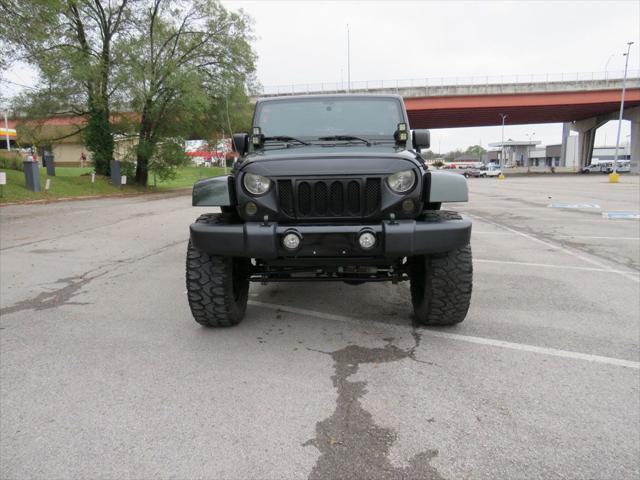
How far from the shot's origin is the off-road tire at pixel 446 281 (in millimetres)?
3631

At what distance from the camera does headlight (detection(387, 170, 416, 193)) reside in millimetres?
3434

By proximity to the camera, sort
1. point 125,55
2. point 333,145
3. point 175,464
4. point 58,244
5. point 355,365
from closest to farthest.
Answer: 1. point 175,464
2. point 355,365
3. point 333,145
4. point 58,244
5. point 125,55

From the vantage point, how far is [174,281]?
5.85m

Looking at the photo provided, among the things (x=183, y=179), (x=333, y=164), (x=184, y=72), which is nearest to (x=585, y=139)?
(x=183, y=179)

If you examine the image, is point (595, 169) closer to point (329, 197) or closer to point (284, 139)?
point (284, 139)

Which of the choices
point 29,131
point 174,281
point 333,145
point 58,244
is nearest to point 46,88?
point 29,131

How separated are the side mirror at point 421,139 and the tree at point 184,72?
21.7m

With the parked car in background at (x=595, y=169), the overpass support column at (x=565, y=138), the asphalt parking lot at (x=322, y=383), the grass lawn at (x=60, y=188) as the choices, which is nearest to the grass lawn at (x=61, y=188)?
the grass lawn at (x=60, y=188)

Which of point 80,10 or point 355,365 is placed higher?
point 80,10

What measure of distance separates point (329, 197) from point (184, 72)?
24149mm

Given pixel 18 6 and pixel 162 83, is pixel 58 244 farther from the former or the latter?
pixel 162 83

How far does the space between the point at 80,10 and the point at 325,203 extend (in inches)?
1081

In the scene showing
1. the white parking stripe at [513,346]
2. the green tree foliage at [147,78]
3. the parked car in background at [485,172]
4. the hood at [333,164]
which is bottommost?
the parked car in background at [485,172]

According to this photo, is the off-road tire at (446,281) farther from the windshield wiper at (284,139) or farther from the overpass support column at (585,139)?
the overpass support column at (585,139)
